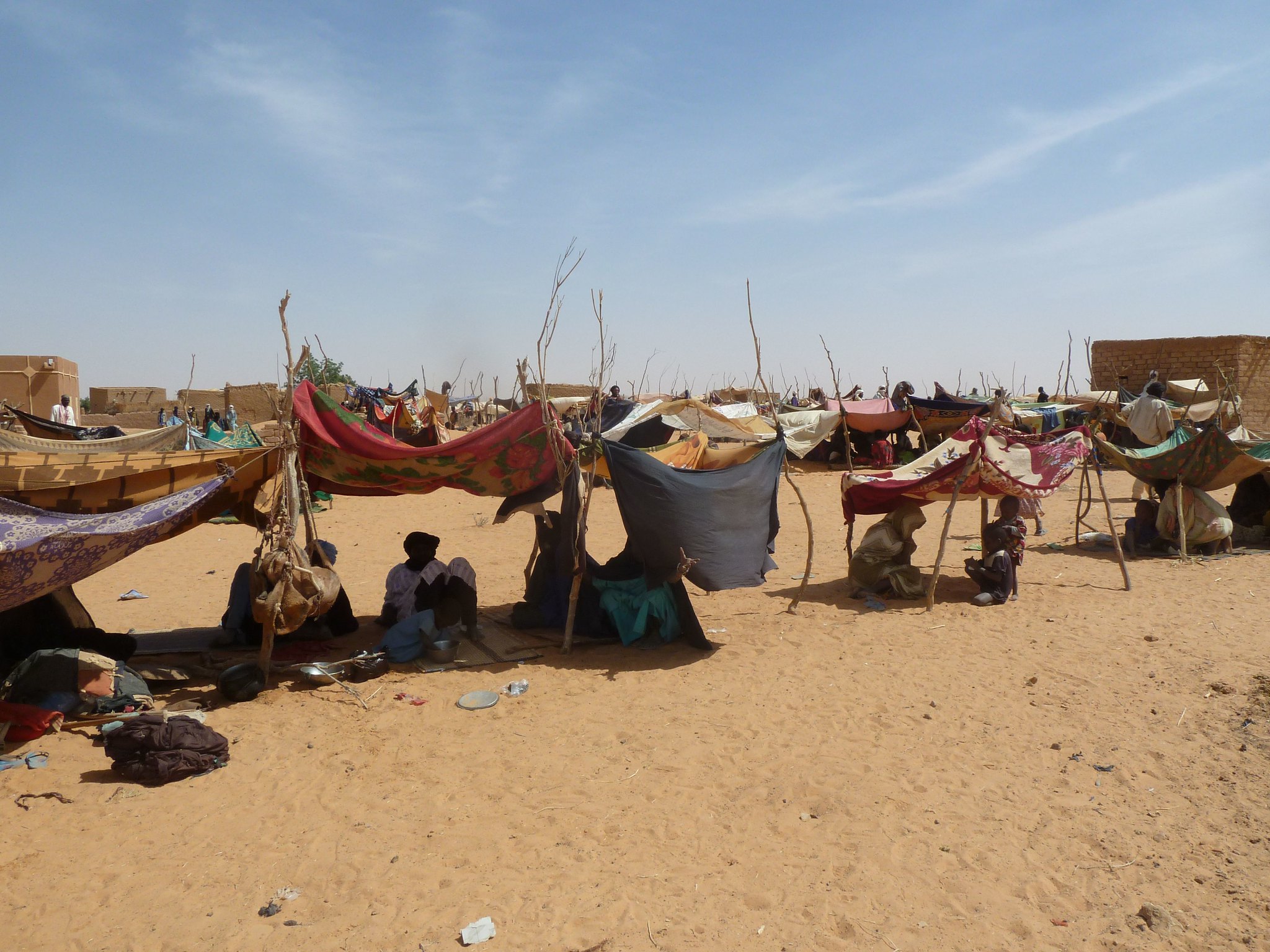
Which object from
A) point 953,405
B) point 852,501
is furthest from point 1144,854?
point 953,405

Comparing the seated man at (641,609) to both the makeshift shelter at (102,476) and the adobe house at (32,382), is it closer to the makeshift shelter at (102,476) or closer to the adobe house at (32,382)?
the makeshift shelter at (102,476)

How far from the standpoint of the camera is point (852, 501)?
732 cm

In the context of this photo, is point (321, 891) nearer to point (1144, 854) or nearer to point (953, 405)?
point (1144, 854)

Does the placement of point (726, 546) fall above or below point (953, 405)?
below

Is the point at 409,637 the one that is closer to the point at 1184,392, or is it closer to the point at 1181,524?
the point at 1181,524

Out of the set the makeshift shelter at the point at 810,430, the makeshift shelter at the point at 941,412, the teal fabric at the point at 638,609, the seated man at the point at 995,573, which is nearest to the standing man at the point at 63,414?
the teal fabric at the point at 638,609

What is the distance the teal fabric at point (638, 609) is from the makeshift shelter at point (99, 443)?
3331 mm

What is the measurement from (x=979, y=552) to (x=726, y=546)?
4.31m

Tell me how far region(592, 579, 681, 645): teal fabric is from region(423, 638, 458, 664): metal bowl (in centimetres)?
114

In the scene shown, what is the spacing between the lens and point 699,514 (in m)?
5.74

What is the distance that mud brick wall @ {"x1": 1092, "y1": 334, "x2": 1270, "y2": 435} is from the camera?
17109 mm

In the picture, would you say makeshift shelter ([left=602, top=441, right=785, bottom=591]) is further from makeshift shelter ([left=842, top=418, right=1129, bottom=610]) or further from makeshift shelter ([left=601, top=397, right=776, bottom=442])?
makeshift shelter ([left=601, top=397, right=776, bottom=442])

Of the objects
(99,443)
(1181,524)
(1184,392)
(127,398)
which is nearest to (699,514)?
(99,443)

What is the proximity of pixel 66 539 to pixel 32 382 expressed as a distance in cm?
1629
